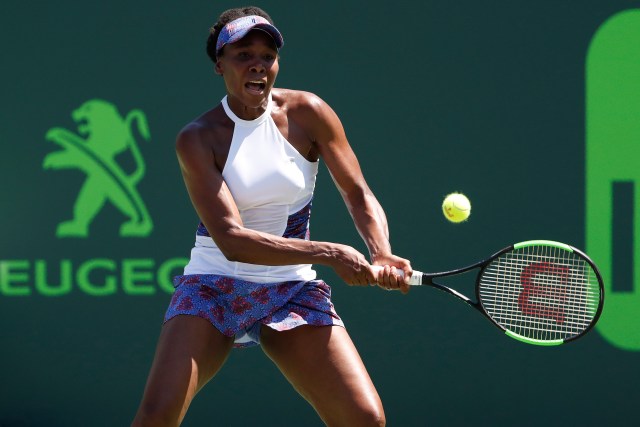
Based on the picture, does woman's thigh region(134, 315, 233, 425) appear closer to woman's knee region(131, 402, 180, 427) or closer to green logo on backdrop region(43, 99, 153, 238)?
woman's knee region(131, 402, 180, 427)

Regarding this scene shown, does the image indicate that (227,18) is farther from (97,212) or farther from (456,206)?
(97,212)

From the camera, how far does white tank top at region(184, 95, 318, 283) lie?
11.5ft

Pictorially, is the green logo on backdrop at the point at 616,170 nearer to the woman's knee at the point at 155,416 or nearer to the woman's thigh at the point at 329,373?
the woman's thigh at the point at 329,373

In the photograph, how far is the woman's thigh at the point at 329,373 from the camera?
3.32 m

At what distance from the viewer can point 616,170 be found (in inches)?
201

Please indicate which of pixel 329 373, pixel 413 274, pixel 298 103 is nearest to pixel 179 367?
pixel 329 373

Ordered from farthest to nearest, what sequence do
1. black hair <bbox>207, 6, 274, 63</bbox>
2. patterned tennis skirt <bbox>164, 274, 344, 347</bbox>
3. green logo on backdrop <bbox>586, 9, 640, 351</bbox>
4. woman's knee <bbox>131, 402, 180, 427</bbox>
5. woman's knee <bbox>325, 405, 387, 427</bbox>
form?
green logo on backdrop <bbox>586, 9, 640, 351</bbox>, black hair <bbox>207, 6, 274, 63</bbox>, patterned tennis skirt <bbox>164, 274, 344, 347</bbox>, woman's knee <bbox>325, 405, 387, 427</bbox>, woman's knee <bbox>131, 402, 180, 427</bbox>

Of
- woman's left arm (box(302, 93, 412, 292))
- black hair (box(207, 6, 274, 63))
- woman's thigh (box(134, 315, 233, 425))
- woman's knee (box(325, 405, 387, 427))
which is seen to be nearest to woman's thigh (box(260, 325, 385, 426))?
woman's knee (box(325, 405, 387, 427))

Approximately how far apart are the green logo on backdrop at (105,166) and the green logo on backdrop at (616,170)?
207cm

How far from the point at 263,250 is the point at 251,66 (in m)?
0.58

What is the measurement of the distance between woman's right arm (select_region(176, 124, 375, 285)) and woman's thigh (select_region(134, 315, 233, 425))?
25cm

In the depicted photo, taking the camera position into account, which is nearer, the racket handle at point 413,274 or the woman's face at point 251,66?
the racket handle at point 413,274

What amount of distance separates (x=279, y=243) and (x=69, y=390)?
7.25 ft

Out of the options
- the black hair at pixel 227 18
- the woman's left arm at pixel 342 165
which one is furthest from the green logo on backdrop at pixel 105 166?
the woman's left arm at pixel 342 165
